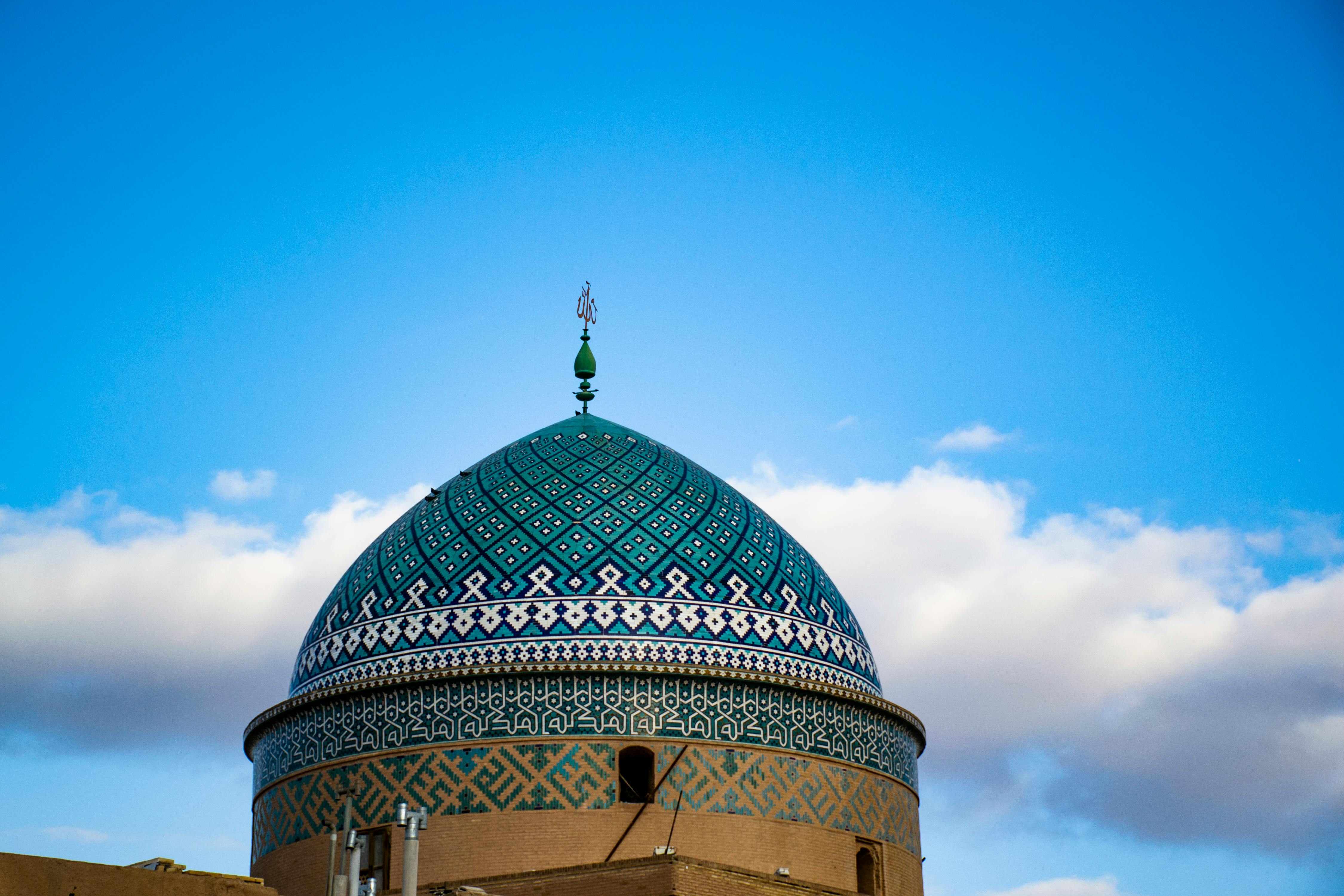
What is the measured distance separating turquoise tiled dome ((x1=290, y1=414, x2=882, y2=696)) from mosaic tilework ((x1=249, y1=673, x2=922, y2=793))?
0.16 m

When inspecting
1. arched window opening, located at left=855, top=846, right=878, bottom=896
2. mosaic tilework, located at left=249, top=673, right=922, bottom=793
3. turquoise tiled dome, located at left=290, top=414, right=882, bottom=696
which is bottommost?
arched window opening, located at left=855, top=846, right=878, bottom=896

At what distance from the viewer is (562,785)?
13008 mm

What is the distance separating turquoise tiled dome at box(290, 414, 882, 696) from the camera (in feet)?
44.7

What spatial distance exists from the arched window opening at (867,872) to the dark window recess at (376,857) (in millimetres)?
3771

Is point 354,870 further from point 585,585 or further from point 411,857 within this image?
point 585,585

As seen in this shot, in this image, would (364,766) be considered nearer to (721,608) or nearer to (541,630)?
(541,630)

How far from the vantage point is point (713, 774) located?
522 inches

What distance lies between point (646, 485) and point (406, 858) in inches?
238

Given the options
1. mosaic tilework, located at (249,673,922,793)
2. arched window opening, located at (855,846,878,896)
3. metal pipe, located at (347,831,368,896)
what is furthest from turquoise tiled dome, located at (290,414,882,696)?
metal pipe, located at (347,831,368,896)

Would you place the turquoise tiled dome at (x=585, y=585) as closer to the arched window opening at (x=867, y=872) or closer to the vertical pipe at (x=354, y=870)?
the arched window opening at (x=867, y=872)

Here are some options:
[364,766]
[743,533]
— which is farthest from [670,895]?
[743,533]

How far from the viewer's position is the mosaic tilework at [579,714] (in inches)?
521

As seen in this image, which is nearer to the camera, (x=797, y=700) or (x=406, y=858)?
(x=406, y=858)

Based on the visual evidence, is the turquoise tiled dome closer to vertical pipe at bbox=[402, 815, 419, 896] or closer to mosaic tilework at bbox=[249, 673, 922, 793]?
mosaic tilework at bbox=[249, 673, 922, 793]
